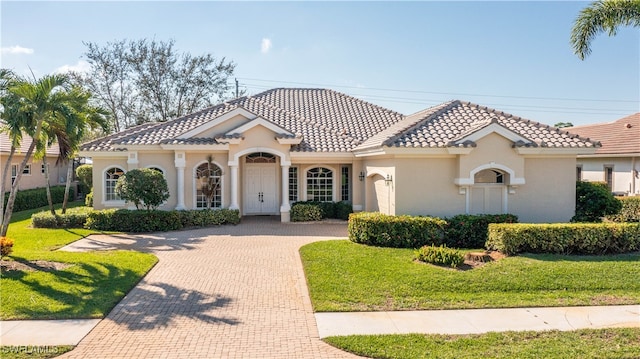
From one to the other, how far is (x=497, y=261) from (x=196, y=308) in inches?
311

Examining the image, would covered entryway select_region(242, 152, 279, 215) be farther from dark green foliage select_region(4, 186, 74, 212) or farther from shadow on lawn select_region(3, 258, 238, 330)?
dark green foliage select_region(4, 186, 74, 212)

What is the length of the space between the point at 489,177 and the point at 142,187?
13.5 meters

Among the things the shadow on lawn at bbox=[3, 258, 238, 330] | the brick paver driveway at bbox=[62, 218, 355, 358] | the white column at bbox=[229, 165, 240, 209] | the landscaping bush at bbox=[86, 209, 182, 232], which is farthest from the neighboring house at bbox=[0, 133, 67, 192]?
the shadow on lawn at bbox=[3, 258, 238, 330]

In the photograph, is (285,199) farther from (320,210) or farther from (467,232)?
(467,232)

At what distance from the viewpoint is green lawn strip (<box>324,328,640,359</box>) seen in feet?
22.1

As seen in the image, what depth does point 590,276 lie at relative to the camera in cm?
1060

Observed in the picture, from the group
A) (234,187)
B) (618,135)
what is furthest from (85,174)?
(618,135)

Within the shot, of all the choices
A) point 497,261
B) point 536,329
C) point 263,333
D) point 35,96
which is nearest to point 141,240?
point 35,96

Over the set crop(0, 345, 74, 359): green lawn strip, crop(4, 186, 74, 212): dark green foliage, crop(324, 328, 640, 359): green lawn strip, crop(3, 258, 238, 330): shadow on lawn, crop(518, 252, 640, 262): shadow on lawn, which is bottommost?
crop(324, 328, 640, 359): green lawn strip

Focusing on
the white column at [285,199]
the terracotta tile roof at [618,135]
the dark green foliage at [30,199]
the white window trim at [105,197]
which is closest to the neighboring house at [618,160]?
the terracotta tile roof at [618,135]

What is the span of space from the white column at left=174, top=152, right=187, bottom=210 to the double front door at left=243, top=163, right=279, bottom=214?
3.30 m

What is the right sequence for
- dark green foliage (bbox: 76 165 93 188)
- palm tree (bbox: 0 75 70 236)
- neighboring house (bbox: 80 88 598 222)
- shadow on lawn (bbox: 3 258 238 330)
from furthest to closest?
dark green foliage (bbox: 76 165 93 188) < neighboring house (bbox: 80 88 598 222) < palm tree (bbox: 0 75 70 236) < shadow on lawn (bbox: 3 258 238 330)

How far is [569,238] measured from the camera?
12.5 m

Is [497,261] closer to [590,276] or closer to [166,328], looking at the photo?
[590,276]
